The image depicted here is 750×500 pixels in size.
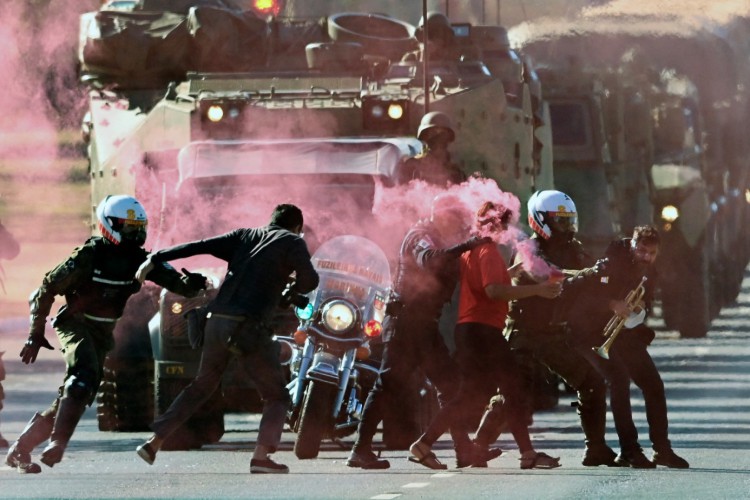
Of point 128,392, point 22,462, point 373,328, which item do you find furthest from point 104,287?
point 128,392

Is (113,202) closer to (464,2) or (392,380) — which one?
(392,380)

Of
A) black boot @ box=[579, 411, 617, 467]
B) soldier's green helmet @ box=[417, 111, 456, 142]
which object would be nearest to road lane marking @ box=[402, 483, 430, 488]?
black boot @ box=[579, 411, 617, 467]

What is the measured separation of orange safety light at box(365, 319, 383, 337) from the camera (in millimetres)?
16438

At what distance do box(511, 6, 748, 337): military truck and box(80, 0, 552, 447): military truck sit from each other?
393cm

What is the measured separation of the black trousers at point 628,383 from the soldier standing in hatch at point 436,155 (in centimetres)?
338

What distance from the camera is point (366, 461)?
1550 centimetres

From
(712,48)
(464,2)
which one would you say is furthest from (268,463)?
(712,48)

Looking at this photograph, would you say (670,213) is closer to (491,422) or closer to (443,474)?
(491,422)

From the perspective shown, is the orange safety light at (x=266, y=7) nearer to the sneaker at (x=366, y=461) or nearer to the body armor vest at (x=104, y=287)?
the sneaker at (x=366, y=461)

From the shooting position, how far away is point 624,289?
1576cm

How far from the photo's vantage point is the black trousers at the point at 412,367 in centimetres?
1545

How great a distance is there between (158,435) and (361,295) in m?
2.36

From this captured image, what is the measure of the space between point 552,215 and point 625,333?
843 mm

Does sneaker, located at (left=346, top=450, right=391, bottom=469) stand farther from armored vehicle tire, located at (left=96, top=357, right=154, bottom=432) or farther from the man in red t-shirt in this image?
armored vehicle tire, located at (left=96, top=357, right=154, bottom=432)
